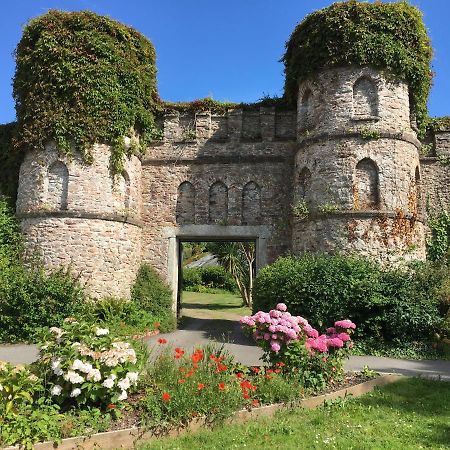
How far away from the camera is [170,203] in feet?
50.5

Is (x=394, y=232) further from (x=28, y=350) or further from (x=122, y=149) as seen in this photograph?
(x=28, y=350)

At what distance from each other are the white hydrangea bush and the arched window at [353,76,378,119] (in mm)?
10674

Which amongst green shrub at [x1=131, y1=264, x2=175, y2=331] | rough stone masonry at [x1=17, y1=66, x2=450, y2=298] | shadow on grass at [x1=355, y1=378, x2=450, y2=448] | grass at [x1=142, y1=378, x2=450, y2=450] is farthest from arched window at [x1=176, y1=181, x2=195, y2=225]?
grass at [x1=142, y1=378, x2=450, y2=450]

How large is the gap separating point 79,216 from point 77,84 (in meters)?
4.04

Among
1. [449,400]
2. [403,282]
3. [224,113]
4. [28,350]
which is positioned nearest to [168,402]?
[449,400]

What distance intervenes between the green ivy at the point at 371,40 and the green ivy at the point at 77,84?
5.91m

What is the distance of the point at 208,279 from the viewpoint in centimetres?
4041

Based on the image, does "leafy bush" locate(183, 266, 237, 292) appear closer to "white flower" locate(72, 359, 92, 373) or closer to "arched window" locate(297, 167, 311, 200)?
"arched window" locate(297, 167, 311, 200)

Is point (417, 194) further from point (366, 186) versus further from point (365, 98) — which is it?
point (365, 98)

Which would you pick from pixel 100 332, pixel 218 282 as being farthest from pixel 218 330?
pixel 218 282

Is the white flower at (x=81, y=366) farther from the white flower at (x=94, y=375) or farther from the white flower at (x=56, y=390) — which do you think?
the white flower at (x=56, y=390)

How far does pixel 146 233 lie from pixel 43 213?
11.9 ft

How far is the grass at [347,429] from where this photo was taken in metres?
5.04

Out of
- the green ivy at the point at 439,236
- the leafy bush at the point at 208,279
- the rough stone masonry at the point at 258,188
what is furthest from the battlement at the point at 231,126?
the leafy bush at the point at 208,279
